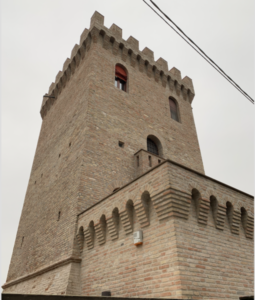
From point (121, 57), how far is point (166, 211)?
11.3 metres

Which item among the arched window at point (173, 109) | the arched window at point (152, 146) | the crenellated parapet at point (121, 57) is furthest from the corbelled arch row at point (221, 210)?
the crenellated parapet at point (121, 57)

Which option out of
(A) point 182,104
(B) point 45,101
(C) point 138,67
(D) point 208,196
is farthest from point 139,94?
(D) point 208,196

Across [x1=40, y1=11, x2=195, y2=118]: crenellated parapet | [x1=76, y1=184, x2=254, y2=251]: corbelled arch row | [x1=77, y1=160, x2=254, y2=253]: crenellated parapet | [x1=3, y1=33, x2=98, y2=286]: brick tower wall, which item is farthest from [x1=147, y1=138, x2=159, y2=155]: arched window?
[x1=76, y1=184, x2=254, y2=251]: corbelled arch row

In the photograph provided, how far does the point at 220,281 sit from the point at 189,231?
4.13ft

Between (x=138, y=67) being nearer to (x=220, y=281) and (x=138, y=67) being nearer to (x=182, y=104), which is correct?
(x=182, y=104)

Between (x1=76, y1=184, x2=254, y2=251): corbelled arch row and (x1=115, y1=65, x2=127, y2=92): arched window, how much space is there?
27.2ft

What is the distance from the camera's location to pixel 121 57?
49.0 feet

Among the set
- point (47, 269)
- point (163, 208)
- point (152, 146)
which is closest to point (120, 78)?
point (152, 146)

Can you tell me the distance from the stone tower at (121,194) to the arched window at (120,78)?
0.18 ft

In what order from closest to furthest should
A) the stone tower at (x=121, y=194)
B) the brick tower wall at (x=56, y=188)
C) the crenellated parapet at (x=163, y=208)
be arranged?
1. the stone tower at (x=121, y=194)
2. the crenellated parapet at (x=163, y=208)
3. the brick tower wall at (x=56, y=188)

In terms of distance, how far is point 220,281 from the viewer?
5.77m

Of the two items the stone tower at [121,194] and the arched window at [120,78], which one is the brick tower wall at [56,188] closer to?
the stone tower at [121,194]

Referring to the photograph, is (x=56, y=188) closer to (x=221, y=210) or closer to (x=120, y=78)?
(x=120, y=78)

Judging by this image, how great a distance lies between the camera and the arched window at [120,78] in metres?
14.0
